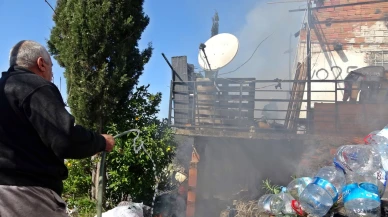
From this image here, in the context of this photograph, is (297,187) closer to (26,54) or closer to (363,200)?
(363,200)

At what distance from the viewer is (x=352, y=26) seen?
12.4 m

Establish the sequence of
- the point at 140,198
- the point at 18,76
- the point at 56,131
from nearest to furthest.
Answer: the point at 56,131
the point at 18,76
the point at 140,198

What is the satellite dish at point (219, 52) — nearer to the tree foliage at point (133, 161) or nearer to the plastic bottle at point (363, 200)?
the tree foliage at point (133, 161)

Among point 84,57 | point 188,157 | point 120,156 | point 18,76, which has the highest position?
point 84,57

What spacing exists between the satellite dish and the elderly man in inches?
262

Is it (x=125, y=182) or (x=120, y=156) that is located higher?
(x=120, y=156)

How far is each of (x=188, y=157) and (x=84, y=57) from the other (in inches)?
285

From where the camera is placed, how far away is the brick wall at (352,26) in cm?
1210

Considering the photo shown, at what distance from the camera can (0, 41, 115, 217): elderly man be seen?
1975mm

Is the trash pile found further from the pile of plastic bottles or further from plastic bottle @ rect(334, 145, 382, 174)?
plastic bottle @ rect(334, 145, 382, 174)

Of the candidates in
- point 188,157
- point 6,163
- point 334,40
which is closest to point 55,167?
point 6,163

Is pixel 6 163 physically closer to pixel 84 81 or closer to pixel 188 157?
pixel 84 81

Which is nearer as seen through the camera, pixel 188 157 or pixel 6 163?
pixel 6 163

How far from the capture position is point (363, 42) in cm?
1223
